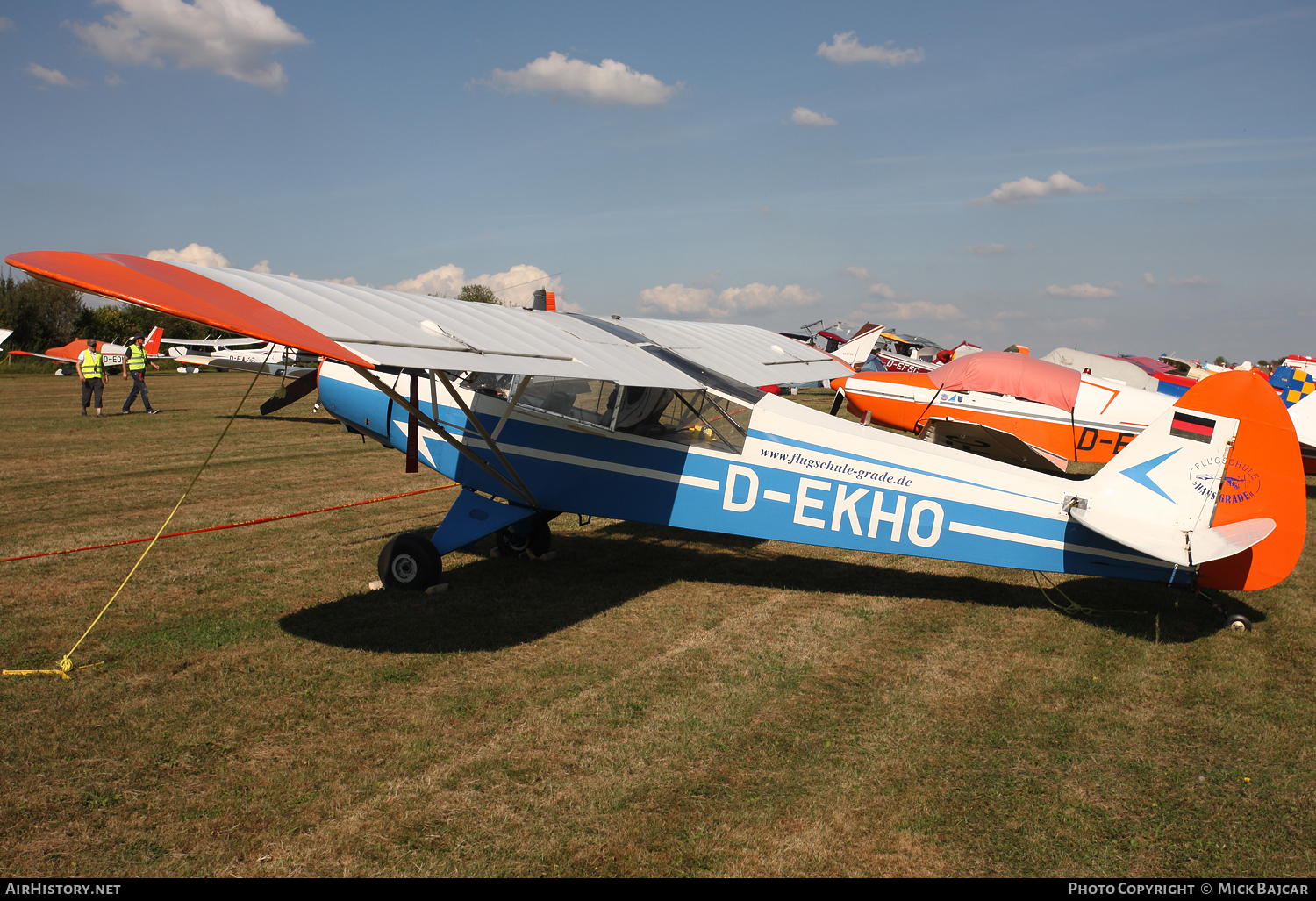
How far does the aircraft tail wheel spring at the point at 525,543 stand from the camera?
21.1 ft

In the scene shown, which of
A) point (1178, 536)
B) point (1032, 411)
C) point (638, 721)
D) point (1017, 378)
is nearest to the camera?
point (638, 721)

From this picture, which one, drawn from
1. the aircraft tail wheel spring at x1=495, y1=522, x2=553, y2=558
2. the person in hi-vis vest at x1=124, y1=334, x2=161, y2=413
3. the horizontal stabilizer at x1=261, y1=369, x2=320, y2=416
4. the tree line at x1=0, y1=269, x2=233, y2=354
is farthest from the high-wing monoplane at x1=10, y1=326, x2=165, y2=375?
the aircraft tail wheel spring at x1=495, y1=522, x2=553, y2=558

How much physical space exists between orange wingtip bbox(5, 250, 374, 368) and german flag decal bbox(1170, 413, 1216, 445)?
15.6 feet

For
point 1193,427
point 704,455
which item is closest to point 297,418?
point 704,455

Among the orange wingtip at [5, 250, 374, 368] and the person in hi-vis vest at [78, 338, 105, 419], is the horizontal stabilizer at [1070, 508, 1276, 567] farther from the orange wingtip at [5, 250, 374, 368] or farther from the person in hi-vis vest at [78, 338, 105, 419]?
the person in hi-vis vest at [78, 338, 105, 419]

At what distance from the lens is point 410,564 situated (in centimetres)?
539

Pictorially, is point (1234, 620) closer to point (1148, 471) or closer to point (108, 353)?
→ point (1148, 471)

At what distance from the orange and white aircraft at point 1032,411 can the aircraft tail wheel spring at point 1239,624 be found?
211 inches

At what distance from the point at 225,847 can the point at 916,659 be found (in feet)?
11.9

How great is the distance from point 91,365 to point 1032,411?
17.3 metres

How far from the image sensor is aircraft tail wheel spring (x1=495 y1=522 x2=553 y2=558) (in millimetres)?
Result: 6430

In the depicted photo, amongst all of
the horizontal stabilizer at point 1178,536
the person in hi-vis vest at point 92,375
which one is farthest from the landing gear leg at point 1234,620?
the person in hi-vis vest at point 92,375

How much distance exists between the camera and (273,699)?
12.5 ft
